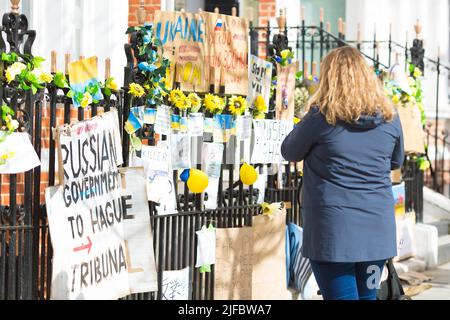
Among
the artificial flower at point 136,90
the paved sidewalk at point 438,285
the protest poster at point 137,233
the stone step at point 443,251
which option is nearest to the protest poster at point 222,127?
the artificial flower at point 136,90

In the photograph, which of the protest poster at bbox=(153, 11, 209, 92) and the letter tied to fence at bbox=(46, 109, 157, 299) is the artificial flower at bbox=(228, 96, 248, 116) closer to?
the protest poster at bbox=(153, 11, 209, 92)

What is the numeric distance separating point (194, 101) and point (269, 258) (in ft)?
5.22

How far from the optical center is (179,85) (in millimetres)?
7711

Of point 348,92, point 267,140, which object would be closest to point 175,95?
point 267,140

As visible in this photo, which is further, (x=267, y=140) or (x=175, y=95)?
(x=267, y=140)

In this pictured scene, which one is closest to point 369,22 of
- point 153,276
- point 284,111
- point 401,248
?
point 401,248

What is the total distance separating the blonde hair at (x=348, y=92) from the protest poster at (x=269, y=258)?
2.73m

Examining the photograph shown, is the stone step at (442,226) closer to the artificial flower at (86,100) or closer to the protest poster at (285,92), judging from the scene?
the protest poster at (285,92)

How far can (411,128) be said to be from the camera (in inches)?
433

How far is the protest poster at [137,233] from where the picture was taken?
6.86m

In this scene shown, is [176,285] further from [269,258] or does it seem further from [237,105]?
[237,105]

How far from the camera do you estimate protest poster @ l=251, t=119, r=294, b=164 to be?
27.8ft

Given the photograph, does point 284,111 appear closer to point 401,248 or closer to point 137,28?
point 137,28

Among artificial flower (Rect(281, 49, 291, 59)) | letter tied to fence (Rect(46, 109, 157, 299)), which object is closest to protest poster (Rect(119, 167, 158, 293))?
letter tied to fence (Rect(46, 109, 157, 299))
